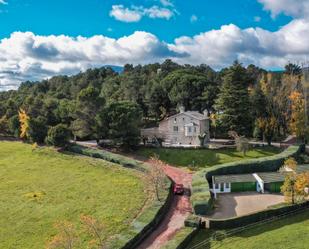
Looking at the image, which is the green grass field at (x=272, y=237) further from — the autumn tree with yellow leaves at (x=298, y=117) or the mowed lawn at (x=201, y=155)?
the autumn tree with yellow leaves at (x=298, y=117)

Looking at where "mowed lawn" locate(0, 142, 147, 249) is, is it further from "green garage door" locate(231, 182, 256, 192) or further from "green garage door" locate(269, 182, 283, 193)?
"green garage door" locate(269, 182, 283, 193)

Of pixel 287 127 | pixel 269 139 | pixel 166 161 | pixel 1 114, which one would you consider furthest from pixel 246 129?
pixel 1 114

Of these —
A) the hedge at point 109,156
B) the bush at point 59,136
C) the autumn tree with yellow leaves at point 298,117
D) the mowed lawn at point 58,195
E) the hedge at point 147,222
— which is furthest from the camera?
the autumn tree with yellow leaves at point 298,117

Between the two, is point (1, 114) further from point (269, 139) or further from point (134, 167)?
point (269, 139)

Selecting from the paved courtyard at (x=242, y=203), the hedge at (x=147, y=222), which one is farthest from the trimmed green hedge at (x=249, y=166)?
the hedge at (x=147, y=222)

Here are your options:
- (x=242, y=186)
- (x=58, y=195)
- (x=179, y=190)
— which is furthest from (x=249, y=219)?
(x=58, y=195)

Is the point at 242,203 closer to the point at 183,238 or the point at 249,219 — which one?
the point at 249,219

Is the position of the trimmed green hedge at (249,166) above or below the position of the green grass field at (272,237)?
above
